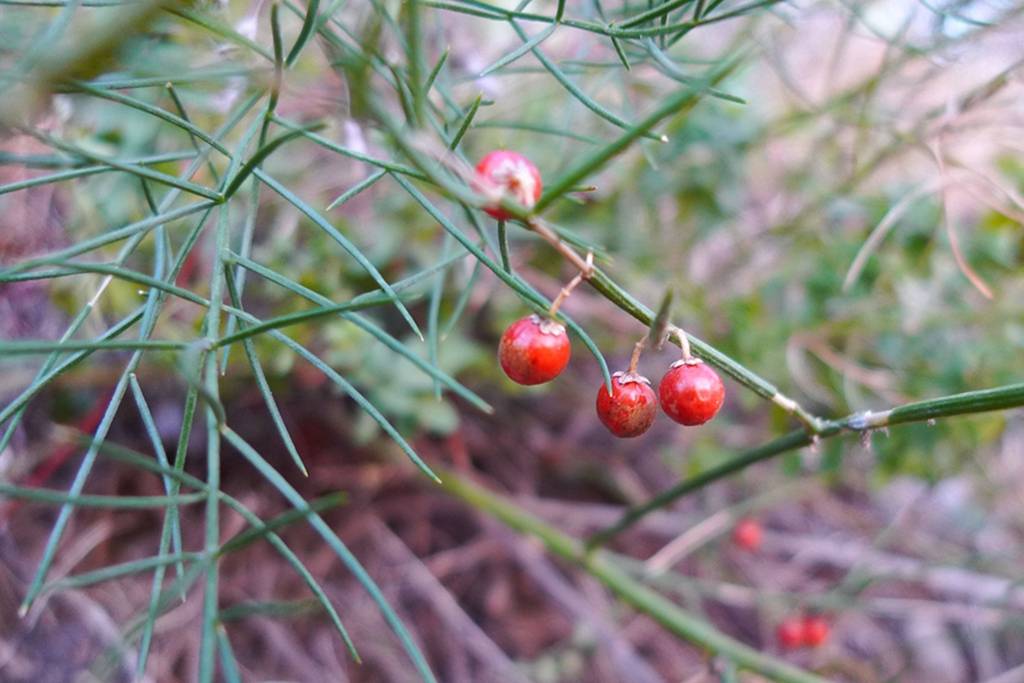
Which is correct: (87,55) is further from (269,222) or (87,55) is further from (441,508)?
(441,508)

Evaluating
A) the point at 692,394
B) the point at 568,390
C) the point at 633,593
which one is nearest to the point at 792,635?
the point at 633,593

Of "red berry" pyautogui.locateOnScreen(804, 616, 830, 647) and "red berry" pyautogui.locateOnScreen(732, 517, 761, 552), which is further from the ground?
"red berry" pyautogui.locateOnScreen(732, 517, 761, 552)

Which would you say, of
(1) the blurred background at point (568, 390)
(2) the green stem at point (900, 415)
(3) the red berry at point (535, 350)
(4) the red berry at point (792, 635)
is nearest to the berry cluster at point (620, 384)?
(3) the red berry at point (535, 350)

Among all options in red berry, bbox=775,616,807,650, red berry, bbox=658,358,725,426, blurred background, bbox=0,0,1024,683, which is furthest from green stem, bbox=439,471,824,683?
red berry, bbox=658,358,725,426

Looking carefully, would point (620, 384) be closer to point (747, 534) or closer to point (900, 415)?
point (900, 415)

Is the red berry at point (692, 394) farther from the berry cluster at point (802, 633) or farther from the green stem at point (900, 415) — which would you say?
the berry cluster at point (802, 633)

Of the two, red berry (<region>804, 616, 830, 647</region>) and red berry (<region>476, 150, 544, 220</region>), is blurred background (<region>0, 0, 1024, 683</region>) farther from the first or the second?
red berry (<region>476, 150, 544, 220</region>)

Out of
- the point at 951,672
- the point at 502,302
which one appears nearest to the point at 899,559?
the point at 951,672
